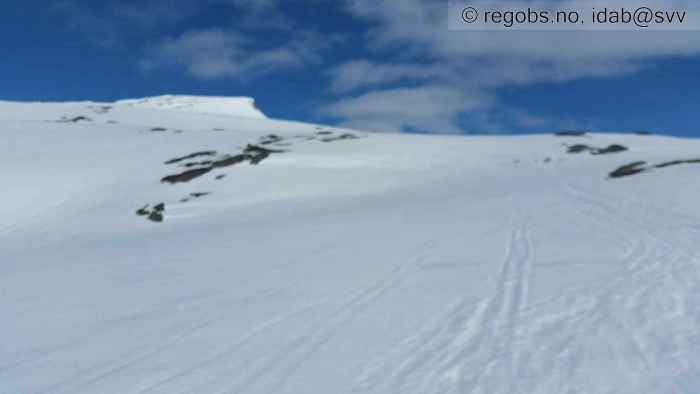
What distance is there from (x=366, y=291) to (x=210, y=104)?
516ft

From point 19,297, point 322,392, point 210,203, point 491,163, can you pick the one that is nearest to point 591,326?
point 322,392

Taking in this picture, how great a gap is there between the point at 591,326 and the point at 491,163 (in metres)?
29.1

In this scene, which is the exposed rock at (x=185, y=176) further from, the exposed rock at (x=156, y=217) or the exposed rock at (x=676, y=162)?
the exposed rock at (x=676, y=162)

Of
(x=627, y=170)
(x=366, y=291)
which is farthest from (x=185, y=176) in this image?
(x=366, y=291)

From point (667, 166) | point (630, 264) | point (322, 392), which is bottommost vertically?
point (322, 392)

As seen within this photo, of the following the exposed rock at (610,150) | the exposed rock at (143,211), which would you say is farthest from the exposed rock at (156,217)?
the exposed rock at (610,150)

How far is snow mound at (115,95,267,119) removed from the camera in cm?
14000

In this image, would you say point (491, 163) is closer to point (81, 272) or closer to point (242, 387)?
point (81, 272)

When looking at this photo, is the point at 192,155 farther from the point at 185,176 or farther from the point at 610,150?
the point at 610,150

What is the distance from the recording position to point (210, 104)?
15725 cm

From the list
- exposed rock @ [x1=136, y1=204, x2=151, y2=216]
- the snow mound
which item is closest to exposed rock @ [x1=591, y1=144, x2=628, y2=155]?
exposed rock @ [x1=136, y1=204, x2=151, y2=216]

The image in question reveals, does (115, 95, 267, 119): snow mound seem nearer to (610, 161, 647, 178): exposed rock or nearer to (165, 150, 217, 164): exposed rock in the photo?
(165, 150, 217, 164): exposed rock

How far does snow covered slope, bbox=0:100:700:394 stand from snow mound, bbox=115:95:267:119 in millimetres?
111070

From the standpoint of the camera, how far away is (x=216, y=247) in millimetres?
13680
